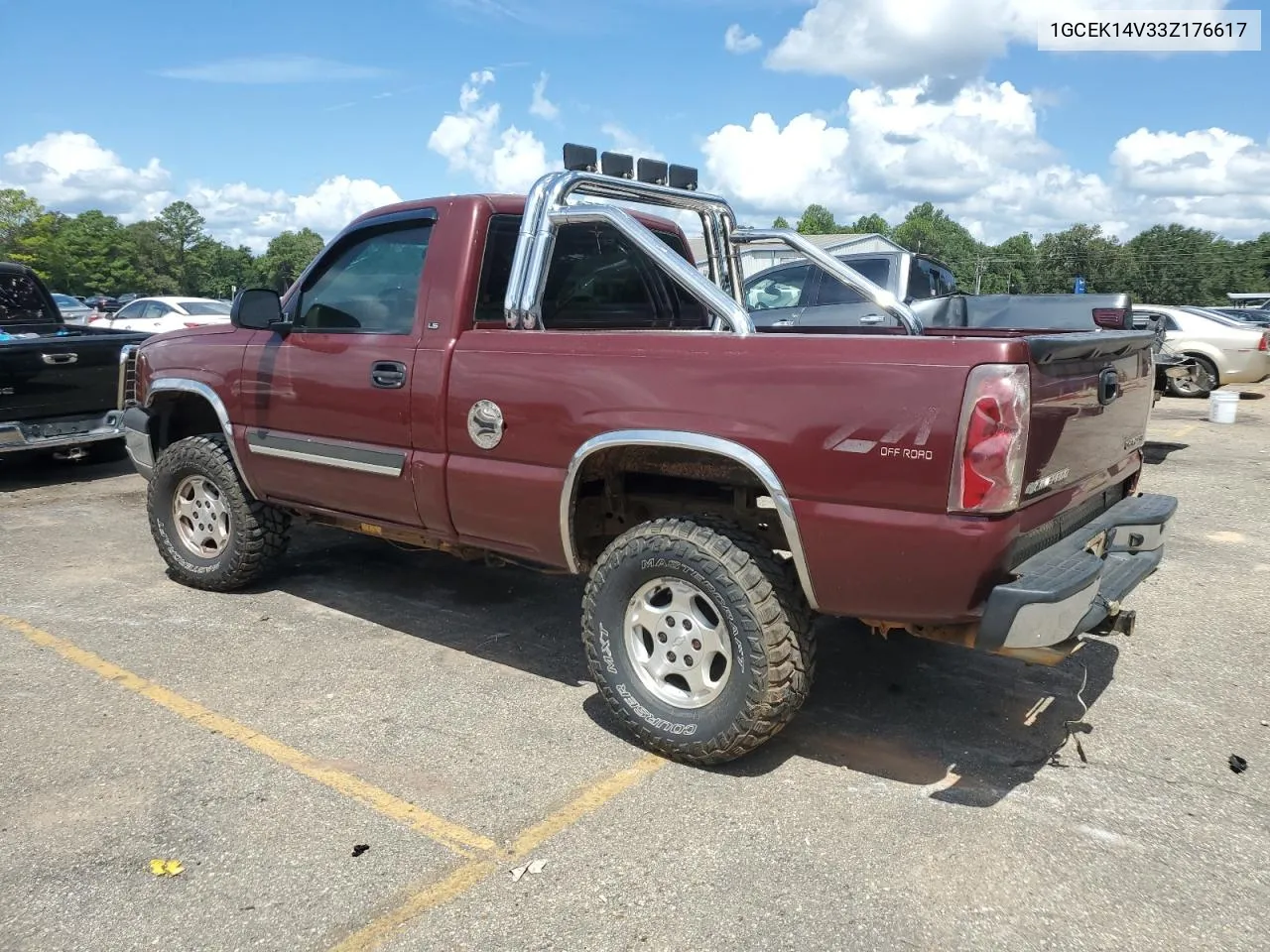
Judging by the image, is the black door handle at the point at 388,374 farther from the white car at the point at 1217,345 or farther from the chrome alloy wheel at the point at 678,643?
the white car at the point at 1217,345

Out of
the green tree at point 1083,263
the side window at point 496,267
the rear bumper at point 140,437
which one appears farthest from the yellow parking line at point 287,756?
the green tree at point 1083,263

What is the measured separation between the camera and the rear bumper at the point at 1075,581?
9.09ft

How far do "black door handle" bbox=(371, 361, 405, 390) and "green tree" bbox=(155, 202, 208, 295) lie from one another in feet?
443

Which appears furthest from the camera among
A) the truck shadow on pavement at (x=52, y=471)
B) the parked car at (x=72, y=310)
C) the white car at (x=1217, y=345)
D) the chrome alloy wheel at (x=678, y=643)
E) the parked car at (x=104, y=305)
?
the parked car at (x=104, y=305)

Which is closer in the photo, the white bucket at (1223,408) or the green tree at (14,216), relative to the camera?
the white bucket at (1223,408)

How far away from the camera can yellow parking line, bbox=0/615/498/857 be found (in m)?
3.00

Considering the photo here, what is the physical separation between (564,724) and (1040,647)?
177 cm

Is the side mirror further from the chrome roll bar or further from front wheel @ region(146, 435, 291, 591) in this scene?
the chrome roll bar

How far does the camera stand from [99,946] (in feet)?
8.17

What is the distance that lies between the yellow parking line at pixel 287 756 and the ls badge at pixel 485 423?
4.29 feet

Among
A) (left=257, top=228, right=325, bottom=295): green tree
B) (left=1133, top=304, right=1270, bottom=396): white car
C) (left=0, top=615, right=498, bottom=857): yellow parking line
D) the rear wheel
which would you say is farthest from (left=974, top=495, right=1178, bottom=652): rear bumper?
(left=257, top=228, right=325, bottom=295): green tree

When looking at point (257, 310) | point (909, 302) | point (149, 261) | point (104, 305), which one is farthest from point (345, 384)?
point (149, 261)

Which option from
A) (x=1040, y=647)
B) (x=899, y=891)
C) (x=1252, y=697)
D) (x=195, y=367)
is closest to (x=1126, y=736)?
(x=1252, y=697)

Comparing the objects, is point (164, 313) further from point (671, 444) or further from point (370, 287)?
point (671, 444)
